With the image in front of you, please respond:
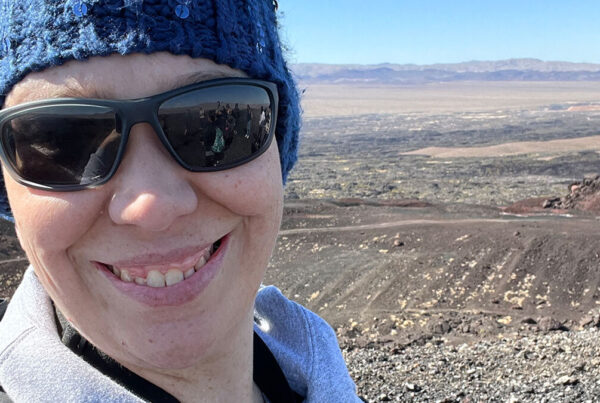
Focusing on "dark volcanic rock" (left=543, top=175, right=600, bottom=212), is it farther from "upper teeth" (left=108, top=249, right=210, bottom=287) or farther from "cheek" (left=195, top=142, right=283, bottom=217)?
"upper teeth" (left=108, top=249, right=210, bottom=287)

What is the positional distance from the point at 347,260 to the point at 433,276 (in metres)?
2.07

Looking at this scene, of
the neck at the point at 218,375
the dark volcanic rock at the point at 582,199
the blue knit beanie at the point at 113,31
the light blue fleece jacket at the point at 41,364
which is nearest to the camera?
the blue knit beanie at the point at 113,31

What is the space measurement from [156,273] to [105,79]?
0.42 metres

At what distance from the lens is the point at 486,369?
706cm

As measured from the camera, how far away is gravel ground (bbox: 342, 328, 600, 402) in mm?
6227

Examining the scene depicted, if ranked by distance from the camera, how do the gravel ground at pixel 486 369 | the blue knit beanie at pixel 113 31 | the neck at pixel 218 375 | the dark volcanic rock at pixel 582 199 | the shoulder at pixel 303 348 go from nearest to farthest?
the blue knit beanie at pixel 113 31, the neck at pixel 218 375, the shoulder at pixel 303 348, the gravel ground at pixel 486 369, the dark volcanic rock at pixel 582 199

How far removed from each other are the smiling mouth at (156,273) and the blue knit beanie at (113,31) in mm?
440

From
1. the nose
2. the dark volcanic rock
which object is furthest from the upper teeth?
the dark volcanic rock

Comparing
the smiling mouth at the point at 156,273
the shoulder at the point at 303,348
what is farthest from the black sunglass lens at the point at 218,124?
→ the shoulder at the point at 303,348

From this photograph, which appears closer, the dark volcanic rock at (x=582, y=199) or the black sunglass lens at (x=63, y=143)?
the black sunglass lens at (x=63, y=143)

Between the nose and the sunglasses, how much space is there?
2 centimetres

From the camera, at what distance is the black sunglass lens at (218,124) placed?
118cm

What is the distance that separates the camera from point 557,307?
934cm

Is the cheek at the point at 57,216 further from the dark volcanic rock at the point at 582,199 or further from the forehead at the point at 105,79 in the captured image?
the dark volcanic rock at the point at 582,199
